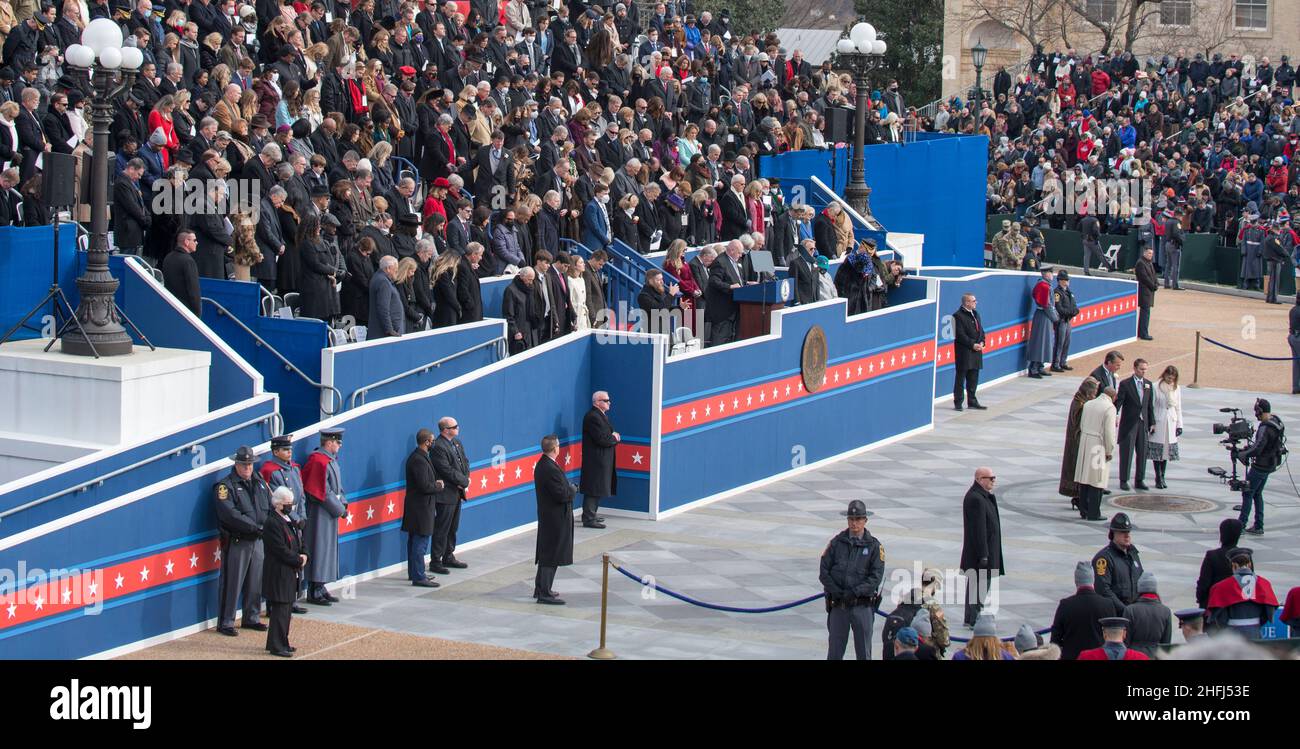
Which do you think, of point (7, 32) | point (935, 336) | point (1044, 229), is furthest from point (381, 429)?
point (1044, 229)

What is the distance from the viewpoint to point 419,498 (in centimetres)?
1923

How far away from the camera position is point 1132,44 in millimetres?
67625

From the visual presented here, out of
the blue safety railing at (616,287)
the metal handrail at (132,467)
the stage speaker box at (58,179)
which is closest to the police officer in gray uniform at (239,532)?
the metal handrail at (132,467)

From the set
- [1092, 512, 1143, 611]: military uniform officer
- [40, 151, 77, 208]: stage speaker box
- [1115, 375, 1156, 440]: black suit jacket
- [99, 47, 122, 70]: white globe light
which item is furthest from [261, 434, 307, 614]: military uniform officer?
[1115, 375, 1156, 440]: black suit jacket

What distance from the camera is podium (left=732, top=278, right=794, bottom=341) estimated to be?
2533 cm

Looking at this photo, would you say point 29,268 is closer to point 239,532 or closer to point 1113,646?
point 239,532

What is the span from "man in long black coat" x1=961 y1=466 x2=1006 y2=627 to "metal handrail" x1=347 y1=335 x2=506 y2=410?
6505mm

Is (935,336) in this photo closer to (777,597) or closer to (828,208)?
(828,208)

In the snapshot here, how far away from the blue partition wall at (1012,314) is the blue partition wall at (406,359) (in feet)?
31.0

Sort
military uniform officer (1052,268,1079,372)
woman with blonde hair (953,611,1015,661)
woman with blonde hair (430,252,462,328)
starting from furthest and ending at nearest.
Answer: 1. military uniform officer (1052,268,1079,372)
2. woman with blonde hair (430,252,462,328)
3. woman with blonde hair (953,611,1015,661)

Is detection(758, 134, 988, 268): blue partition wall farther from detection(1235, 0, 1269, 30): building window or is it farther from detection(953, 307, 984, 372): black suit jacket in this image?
detection(1235, 0, 1269, 30): building window

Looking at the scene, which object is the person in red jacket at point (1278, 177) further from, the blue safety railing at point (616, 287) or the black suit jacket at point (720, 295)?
the blue safety railing at point (616, 287)

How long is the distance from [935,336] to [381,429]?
474 inches

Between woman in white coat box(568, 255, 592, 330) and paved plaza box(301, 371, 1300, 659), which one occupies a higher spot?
woman in white coat box(568, 255, 592, 330)
